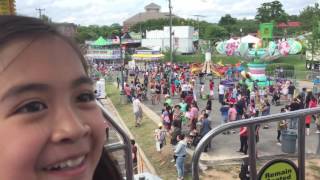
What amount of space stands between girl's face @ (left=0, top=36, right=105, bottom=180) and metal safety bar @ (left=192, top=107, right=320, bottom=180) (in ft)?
4.30

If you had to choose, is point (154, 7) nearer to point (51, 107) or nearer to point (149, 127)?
point (149, 127)

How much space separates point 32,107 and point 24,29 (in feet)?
0.80

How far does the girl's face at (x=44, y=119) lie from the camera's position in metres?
0.96

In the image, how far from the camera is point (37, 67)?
3.47 feet

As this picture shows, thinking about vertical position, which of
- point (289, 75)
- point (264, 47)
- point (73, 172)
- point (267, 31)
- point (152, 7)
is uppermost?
point (152, 7)

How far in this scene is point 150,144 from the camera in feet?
53.6

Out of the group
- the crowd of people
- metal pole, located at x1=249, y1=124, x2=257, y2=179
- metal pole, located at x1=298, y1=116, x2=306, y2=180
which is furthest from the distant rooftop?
metal pole, located at x1=249, y1=124, x2=257, y2=179

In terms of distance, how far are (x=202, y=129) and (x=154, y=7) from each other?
168171 mm

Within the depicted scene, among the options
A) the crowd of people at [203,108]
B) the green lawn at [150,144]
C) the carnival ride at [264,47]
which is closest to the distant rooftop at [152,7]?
the carnival ride at [264,47]

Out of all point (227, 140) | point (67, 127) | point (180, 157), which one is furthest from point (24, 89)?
point (227, 140)

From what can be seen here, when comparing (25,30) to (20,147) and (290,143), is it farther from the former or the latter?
(290,143)

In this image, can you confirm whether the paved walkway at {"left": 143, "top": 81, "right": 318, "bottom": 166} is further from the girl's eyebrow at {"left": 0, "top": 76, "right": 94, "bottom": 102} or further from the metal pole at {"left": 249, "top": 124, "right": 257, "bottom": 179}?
the girl's eyebrow at {"left": 0, "top": 76, "right": 94, "bottom": 102}

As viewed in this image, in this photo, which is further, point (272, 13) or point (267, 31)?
point (272, 13)

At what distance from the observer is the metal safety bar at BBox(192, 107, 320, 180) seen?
2387 millimetres
